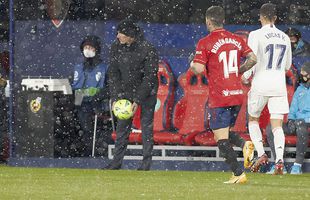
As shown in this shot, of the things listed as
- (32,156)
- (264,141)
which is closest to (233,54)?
(264,141)

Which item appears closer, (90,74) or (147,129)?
(147,129)

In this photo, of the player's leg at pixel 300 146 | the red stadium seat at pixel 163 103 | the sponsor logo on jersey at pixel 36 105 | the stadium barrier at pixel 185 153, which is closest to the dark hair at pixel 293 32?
the player's leg at pixel 300 146

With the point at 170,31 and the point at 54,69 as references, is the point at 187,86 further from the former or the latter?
the point at 54,69

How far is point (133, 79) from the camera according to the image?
66.1ft

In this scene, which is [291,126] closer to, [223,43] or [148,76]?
[148,76]

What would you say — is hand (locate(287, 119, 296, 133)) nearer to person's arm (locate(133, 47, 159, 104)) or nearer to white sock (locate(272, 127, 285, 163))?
white sock (locate(272, 127, 285, 163))

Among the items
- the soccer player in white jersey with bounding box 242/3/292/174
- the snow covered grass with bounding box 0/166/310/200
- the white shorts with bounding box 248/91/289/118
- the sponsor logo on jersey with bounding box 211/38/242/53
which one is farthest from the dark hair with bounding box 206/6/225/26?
the white shorts with bounding box 248/91/289/118

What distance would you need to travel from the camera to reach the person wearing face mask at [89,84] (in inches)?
896

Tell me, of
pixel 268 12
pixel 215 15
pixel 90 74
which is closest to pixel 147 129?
pixel 268 12

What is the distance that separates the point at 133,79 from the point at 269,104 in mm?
1970

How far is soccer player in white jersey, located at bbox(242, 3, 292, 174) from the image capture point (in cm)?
1942

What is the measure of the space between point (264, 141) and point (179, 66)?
6.53 ft

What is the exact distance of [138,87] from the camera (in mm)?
20141

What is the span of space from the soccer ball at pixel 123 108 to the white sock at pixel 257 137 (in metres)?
1.71
